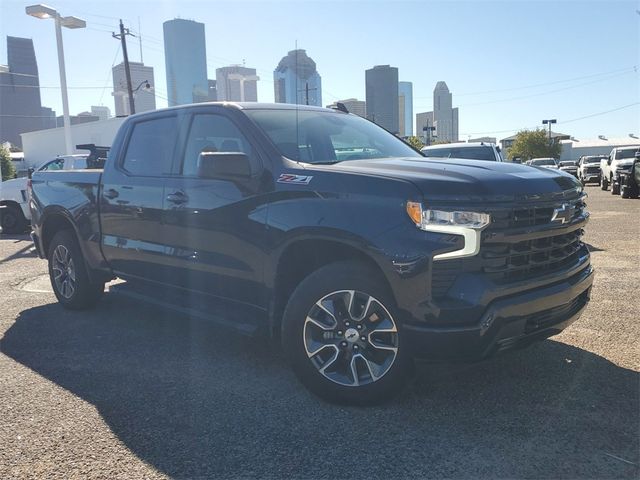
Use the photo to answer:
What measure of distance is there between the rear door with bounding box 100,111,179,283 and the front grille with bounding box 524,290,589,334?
111 inches

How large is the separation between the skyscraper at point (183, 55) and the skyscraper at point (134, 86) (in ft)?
26.4

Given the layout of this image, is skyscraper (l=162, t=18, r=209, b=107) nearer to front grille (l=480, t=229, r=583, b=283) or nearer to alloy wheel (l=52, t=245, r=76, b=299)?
alloy wheel (l=52, t=245, r=76, b=299)

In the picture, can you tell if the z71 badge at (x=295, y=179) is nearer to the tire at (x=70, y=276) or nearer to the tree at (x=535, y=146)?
the tire at (x=70, y=276)

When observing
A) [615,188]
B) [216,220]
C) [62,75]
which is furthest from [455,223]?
[615,188]

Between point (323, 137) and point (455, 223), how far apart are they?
157 cm

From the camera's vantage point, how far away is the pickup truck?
3027mm

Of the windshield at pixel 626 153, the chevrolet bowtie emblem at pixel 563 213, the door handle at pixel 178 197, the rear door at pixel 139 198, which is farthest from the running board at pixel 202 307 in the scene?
the windshield at pixel 626 153

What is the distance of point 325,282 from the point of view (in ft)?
11.1

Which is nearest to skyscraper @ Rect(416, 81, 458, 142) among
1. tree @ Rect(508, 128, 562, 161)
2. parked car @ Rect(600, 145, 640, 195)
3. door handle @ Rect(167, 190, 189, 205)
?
tree @ Rect(508, 128, 562, 161)

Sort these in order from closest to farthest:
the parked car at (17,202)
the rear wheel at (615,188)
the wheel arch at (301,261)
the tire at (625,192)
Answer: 1. the wheel arch at (301,261)
2. the parked car at (17,202)
3. the tire at (625,192)
4. the rear wheel at (615,188)

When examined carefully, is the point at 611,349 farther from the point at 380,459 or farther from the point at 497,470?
the point at 380,459

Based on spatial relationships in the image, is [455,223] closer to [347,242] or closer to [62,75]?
[347,242]

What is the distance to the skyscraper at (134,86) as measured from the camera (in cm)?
3522

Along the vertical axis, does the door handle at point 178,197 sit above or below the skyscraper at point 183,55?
below
